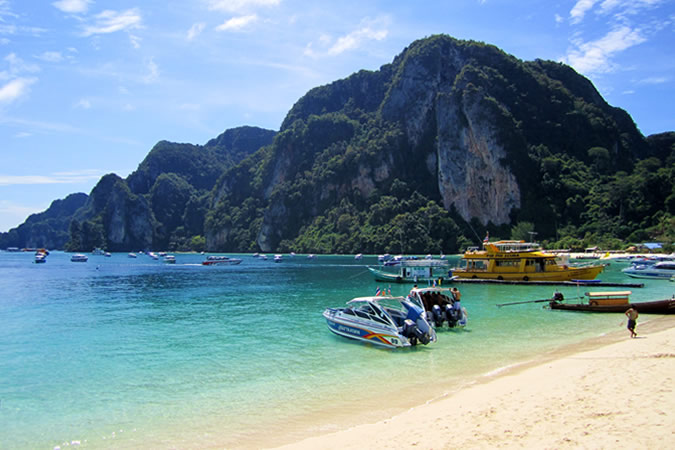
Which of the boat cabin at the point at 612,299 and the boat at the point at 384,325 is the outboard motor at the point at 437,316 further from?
the boat cabin at the point at 612,299

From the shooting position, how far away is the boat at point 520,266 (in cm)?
5156

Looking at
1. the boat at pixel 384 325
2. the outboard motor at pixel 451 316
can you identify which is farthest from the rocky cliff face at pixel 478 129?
the boat at pixel 384 325

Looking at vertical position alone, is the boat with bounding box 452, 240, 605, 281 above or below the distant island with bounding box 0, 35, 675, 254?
below

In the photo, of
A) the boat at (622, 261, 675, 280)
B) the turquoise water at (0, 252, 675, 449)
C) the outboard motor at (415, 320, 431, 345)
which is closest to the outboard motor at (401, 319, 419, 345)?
the outboard motor at (415, 320, 431, 345)

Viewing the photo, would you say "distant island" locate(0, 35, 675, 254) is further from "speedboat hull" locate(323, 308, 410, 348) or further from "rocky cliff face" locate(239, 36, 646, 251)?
"speedboat hull" locate(323, 308, 410, 348)

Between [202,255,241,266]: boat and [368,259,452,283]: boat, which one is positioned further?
[202,255,241,266]: boat

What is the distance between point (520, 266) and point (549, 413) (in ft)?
147

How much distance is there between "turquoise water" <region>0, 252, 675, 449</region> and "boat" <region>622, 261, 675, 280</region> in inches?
942

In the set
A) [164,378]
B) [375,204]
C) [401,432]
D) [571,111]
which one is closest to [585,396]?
[401,432]

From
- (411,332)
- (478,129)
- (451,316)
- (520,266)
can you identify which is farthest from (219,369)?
(478,129)

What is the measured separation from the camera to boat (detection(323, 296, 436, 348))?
21.9 meters

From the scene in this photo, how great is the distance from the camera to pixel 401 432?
1085 centimetres

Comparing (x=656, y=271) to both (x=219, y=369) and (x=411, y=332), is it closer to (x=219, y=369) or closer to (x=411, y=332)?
(x=411, y=332)

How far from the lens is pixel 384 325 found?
2211 cm
